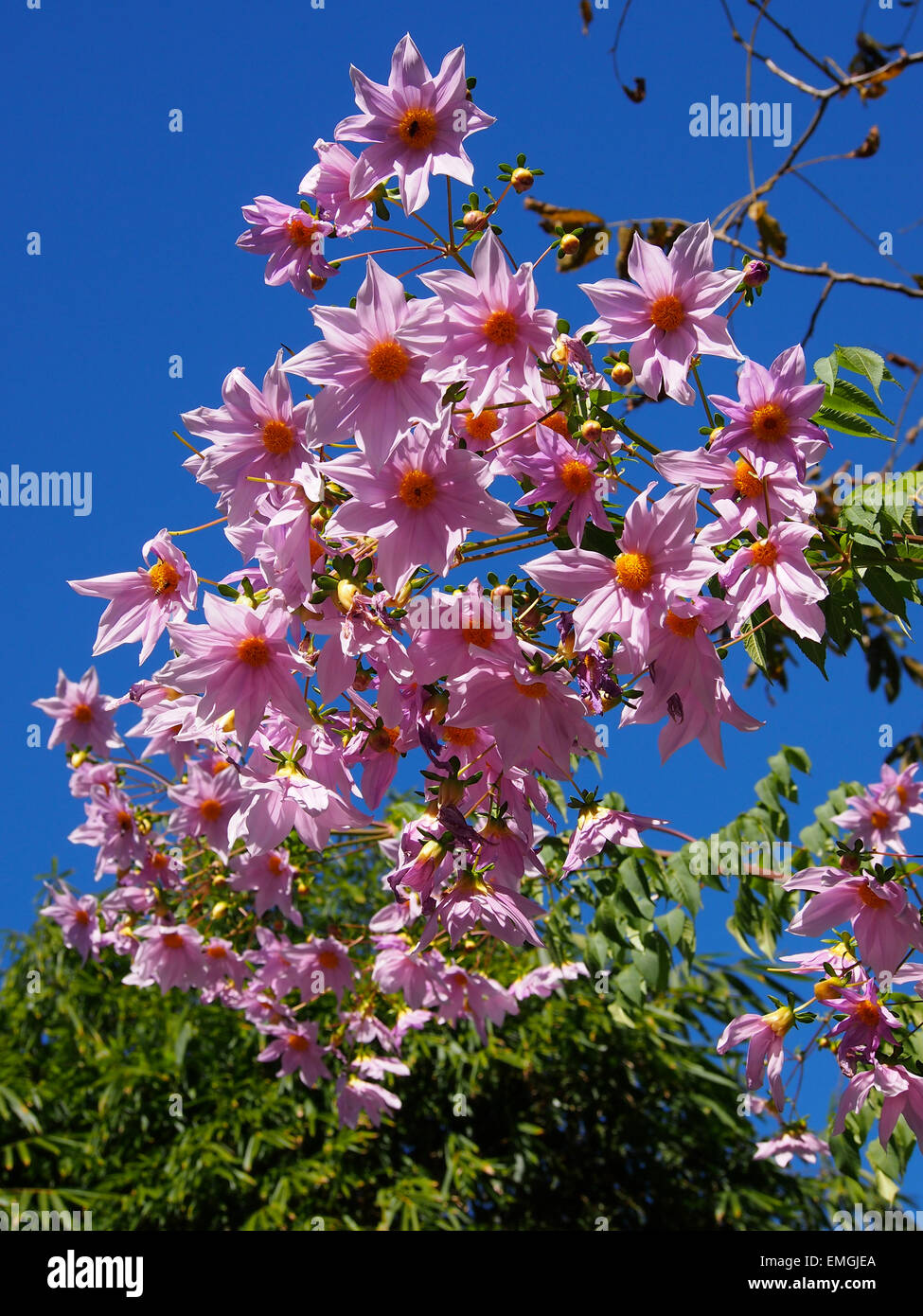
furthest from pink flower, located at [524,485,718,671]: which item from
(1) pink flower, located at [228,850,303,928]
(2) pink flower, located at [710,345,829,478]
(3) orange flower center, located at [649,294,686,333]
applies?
(1) pink flower, located at [228,850,303,928]

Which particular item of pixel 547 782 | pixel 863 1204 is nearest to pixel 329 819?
pixel 547 782

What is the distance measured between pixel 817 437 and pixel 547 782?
1.42 m

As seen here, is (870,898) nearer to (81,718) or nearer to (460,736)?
(460,736)

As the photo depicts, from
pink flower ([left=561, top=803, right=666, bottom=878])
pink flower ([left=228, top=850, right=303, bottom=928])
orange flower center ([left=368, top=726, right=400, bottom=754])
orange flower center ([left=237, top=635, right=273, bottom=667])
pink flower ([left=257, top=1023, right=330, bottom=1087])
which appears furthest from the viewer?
pink flower ([left=257, top=1023, right=330, bottom=1087])

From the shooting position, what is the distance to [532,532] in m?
1.31

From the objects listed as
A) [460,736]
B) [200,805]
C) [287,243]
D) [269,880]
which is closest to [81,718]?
[200,805]

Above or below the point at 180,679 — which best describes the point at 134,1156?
below

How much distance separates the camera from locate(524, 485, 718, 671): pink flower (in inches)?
44.9

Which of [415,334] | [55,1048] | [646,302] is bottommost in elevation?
[55,1048]

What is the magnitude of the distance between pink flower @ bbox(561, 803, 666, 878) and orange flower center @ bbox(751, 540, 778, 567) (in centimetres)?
59

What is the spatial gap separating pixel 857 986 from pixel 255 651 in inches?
44.0

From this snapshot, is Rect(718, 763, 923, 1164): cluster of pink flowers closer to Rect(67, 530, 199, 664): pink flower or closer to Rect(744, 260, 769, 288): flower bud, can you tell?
Rect(744, 260, 769, 288): flower bud

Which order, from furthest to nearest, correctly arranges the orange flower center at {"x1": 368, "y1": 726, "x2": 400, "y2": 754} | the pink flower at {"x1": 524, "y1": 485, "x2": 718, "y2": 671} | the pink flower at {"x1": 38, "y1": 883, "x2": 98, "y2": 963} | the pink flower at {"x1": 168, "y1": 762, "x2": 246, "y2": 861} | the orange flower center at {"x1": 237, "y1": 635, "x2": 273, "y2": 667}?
the pink flower at {"x1": 38, "y1": 883, "x2": 98, "y2": 963} → the pink flower at {"x1": 168, "y1": 762, "x2": 246, "y2": 861} → the orange flower center at {"x1": 368, "y1": 726, "x2": 400, "y2": 754} → the orange flower center at {"x1": 237, "y1": 635, "x2": 273, "y2": 667} → the pink flower at {"x1": 524, "y1": 485, "x2": 718, "y2": 671}
